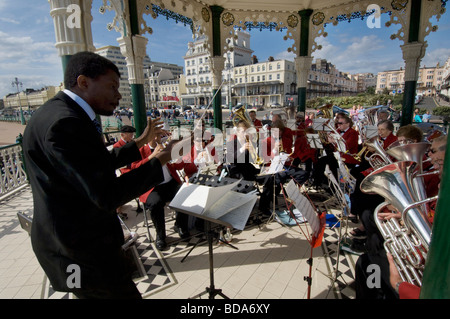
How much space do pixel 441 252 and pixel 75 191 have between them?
5.43ft

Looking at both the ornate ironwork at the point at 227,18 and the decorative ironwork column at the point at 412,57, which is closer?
the decorative ironwork column at the point at 412,57

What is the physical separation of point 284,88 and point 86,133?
5969 centimetres

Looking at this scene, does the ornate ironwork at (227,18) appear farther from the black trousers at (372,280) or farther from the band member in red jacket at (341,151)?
the black trousers at (372,280)

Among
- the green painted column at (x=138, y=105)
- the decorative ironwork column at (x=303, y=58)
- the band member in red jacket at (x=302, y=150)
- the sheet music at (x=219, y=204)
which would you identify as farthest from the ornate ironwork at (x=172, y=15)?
the sheet music at (x=219, y=204)

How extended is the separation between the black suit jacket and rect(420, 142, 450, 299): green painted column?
1210mm

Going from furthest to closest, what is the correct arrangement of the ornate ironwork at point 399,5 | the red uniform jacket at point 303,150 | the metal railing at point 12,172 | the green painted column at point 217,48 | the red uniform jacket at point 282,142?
the green painted column at point 217,48
the ornate ironwork at point 399,5
the metal railing at point 12,172
the red uniform jacket at point 303,150
the red uniform jacket at point 282,142

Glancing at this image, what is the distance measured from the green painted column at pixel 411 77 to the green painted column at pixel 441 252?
808 centimetres

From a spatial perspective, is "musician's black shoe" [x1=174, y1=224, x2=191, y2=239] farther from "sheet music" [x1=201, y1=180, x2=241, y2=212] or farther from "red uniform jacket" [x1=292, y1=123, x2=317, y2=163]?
"red uniform jacket" [x1=292, y1=123, x2=317, y2=163]

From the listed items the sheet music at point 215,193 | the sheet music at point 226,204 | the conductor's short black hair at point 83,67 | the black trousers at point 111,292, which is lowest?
the black trousers at point 111,292

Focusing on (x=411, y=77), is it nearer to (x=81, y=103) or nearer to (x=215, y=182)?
(x=215, y=182)

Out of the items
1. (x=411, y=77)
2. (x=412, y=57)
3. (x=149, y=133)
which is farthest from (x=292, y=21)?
(x=149, y=133)

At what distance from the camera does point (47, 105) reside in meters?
1.26

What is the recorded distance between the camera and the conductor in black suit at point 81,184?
1.12 meters

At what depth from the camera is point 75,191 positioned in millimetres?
1267
